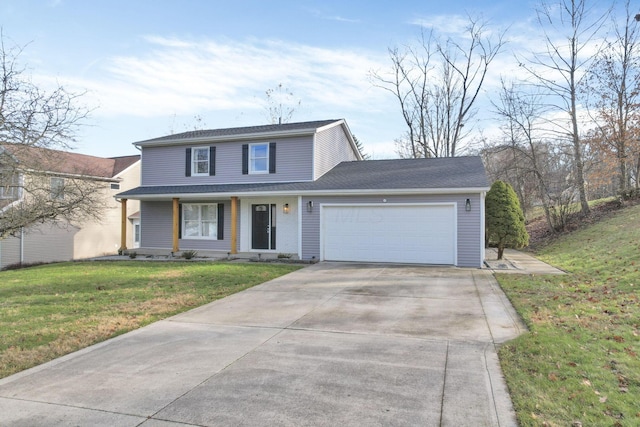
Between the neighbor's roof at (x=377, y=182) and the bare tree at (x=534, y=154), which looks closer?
the neighbor's roof at (x=377, y=182)

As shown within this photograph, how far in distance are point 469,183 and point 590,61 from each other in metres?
12.6

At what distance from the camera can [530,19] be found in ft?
66.1

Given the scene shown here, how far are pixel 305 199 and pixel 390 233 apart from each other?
324cm

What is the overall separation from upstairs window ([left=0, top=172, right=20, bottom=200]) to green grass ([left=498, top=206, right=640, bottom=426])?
9.98 m

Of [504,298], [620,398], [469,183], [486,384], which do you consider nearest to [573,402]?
[620,398]

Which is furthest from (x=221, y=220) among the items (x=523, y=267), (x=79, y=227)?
Result: (x=523, y=267)

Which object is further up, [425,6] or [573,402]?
[425,6]

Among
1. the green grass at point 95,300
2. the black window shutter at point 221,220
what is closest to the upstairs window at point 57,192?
the green grass at point 95,300

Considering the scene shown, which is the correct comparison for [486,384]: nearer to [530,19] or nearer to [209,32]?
[209,32]

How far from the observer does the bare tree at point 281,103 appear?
93.6 feet

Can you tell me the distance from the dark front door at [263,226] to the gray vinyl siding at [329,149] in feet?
7.77

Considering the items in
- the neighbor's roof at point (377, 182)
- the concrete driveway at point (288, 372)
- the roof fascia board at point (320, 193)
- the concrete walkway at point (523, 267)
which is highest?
the neighbor's roof at point (377, 182)

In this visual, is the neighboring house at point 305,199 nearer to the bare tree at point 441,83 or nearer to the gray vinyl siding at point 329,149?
the gray vinyl siding at point 329,149

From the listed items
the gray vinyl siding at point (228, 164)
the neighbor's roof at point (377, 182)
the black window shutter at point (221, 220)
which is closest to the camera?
the neighbor's roof at point (377, 182)
